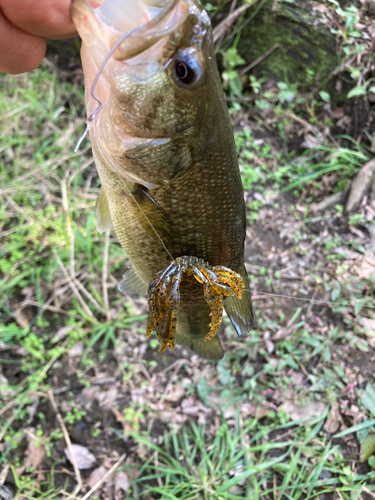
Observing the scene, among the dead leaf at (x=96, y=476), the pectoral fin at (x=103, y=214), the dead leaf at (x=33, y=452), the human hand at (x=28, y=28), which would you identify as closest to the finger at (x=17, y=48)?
the human hand at (x=28, y=28)

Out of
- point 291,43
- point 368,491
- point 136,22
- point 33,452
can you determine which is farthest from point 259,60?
point 33,452

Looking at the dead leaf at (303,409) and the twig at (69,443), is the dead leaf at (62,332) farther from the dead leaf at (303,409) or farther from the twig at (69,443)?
the dead leaf at (303,409)

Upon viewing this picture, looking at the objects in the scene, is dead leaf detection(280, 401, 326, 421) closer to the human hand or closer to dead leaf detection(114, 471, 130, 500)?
dead leaf detection(114, 471, 130, 500)

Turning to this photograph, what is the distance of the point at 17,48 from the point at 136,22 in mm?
683

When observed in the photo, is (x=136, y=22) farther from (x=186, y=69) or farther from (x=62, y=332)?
(x=62, y=332)

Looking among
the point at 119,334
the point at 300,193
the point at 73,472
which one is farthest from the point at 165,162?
the point at 300,193

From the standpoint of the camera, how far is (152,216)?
1.11 m

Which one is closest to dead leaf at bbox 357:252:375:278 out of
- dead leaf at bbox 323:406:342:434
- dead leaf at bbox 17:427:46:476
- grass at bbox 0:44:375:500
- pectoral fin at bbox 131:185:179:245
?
grass at bbox 0:44:375:500

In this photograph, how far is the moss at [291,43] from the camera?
9.64 feet

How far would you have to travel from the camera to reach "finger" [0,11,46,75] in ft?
3.67

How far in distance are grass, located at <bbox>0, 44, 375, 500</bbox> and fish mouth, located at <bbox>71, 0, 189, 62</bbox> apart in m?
2.02

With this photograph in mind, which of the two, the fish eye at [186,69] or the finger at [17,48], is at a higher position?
the finger at [17,48]

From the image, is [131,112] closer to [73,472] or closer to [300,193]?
[73,472]

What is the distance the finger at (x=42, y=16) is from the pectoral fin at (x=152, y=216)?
58cm
